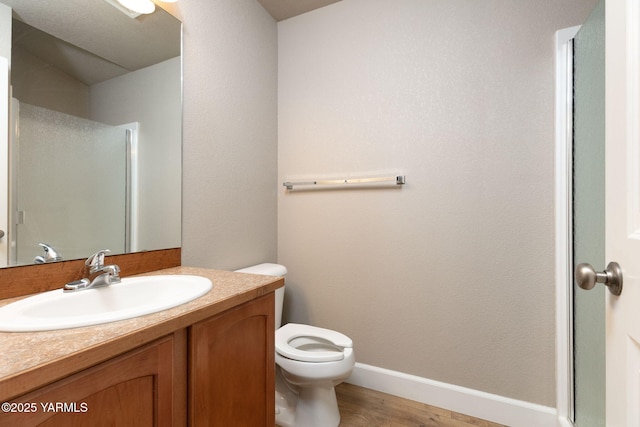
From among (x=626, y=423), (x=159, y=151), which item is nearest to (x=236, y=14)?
(x=159, y=151)

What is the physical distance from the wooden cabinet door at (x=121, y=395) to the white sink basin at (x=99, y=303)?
0.34ft

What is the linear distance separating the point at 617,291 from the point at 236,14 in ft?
6.54

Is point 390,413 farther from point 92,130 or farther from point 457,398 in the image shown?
point 92,130

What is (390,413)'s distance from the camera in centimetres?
152

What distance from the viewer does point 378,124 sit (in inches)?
67.6

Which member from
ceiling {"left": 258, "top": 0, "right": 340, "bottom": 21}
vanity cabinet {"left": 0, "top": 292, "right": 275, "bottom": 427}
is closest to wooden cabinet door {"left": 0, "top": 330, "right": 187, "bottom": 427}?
vanity cabinet {"left": 0, "top": 292, "right": 275, "bottom": 427}

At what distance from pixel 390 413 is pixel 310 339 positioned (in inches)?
21.9

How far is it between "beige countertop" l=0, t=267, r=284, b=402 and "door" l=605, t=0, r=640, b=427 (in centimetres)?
86

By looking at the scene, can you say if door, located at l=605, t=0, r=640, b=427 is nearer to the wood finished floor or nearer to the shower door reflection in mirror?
the wood finished floor

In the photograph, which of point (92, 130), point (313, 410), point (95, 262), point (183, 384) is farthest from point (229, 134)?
point (313, 410)

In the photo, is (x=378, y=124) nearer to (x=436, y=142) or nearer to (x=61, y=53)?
(x=436, y=142)

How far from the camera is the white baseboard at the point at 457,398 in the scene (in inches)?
55.0

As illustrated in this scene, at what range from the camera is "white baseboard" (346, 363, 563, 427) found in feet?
4.58

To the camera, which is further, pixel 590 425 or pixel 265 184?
pixel 265 184
